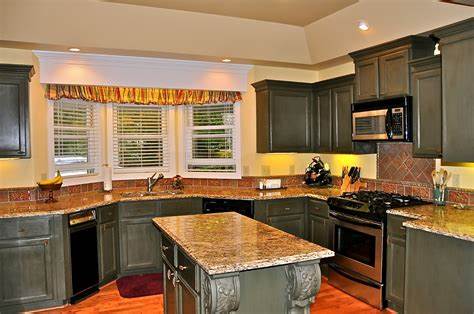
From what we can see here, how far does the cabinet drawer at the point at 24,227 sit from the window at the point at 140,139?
164 cm

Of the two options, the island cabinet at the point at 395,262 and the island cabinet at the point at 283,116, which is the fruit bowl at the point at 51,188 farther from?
the island cabinet at the point at 395,262

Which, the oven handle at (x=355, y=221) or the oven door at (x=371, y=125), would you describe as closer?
the oven handle at (x=355, y=221)

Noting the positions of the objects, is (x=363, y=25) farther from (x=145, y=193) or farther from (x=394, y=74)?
(x=145, y=193)

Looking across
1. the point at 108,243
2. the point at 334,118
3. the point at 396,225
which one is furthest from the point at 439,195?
the point at 108,243

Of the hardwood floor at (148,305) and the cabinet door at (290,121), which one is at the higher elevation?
the cabinet door at (290,121)

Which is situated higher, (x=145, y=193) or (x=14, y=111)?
(x=14, y=111)

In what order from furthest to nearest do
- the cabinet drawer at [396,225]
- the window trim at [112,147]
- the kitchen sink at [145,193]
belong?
the window trim at [112,147], the kitchen sink at [145,193], the cabinet drawer at [396,225]

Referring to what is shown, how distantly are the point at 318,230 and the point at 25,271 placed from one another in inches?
124

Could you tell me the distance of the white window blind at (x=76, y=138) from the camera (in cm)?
473

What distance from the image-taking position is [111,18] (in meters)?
4.03

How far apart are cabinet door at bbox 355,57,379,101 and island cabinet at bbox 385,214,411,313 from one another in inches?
54.5

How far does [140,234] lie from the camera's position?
15.0 feet

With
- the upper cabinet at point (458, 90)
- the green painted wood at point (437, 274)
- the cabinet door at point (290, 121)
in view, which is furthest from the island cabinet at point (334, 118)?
the green painted wood at point (437, 274)

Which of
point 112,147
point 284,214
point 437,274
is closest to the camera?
point 437,274
